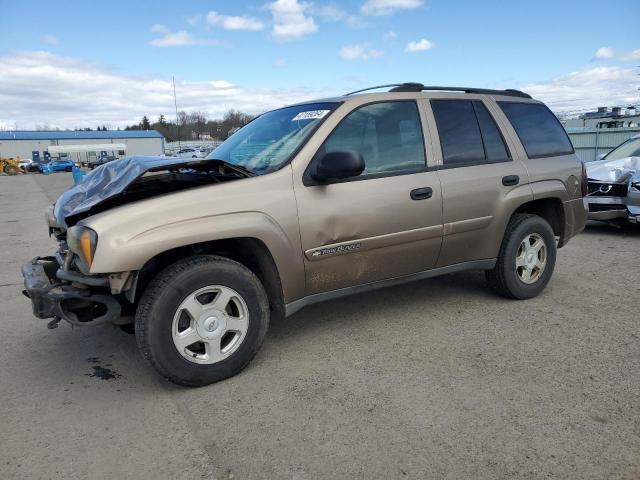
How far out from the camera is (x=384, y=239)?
3578mm

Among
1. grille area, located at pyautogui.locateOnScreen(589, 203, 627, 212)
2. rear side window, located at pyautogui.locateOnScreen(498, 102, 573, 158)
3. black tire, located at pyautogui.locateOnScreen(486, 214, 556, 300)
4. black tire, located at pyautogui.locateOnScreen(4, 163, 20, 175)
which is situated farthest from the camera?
black tire, located at pyautogui.locateOnScreen(4, 163, 20, 175)

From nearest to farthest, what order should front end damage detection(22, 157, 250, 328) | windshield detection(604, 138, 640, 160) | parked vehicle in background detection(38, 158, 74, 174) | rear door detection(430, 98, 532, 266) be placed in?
1. front end damage detection(22, 157, 250, 328)
2. rear door detection(430, 98, 532, 266)
3. windshield detection(604, 138, 640, 160)
4. parked vehicle in background detection(38, 158, 74, 174)

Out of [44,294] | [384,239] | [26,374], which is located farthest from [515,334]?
[26,374]

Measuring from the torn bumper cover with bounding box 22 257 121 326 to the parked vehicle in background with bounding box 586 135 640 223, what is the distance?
7350 mm

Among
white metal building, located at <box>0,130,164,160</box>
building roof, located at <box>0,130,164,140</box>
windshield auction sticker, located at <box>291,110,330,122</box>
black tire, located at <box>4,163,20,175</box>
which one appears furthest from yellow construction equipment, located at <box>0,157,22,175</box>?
windshield auction sticker, located at <box>291,110,330,122</box>

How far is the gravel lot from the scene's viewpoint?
2350 mm

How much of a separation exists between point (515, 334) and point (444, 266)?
753 millimetres

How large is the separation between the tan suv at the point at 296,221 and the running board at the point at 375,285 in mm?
11

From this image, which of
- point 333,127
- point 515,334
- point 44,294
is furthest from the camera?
point 515,334

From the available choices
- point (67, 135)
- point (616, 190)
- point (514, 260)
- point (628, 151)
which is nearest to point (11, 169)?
point (67, 135)

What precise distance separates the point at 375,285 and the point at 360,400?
1.04 m

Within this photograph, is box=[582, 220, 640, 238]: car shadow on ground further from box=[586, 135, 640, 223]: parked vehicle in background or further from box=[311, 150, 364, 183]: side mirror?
box=[311, 150, 364, 183]: side mirror

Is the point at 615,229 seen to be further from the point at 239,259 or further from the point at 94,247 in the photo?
the point at 94,247

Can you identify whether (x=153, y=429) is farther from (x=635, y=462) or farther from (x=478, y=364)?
(x=635, y=462)
